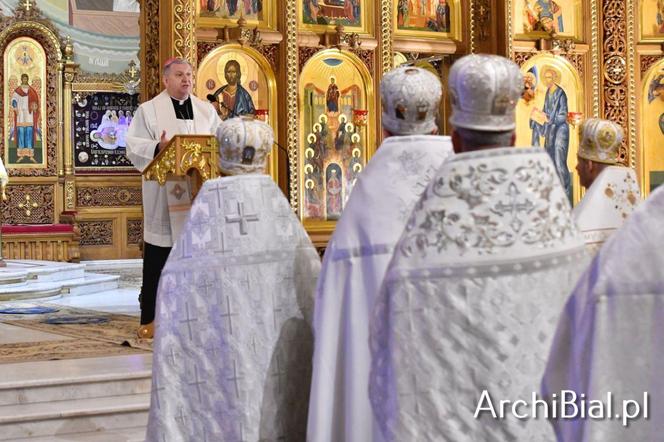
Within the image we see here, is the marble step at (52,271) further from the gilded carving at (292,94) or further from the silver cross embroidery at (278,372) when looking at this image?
the silver cross embroidery at (278,372)

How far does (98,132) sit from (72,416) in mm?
14521

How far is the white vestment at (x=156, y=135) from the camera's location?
7152mm

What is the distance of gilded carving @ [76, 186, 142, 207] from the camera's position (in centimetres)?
1930

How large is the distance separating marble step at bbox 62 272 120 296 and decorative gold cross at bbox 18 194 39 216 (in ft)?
18.4

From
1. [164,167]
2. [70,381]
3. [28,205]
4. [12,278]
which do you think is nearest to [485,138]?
[70,381]

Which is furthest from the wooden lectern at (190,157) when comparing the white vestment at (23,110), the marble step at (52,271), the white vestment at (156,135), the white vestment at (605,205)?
the white vestment at (23,110)

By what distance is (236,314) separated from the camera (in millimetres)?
3580

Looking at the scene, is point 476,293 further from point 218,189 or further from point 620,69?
point 620,69

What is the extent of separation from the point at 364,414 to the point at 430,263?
0.92m

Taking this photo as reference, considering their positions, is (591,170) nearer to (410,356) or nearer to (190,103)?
(410,356)

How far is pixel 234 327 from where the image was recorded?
11.8 ft

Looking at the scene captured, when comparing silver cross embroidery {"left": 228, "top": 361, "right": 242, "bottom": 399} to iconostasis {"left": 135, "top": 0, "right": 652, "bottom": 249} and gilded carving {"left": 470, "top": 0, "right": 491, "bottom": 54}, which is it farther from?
gilded carving {"left": 470, "top": 0, "right": 491, "bottom": 54}

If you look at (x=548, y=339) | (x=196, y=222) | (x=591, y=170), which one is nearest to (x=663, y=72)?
(x=591, y=170)

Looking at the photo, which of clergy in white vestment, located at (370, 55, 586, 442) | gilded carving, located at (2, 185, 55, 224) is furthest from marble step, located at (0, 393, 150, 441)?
gilded carving, located at (2, 185, 55, 224)
